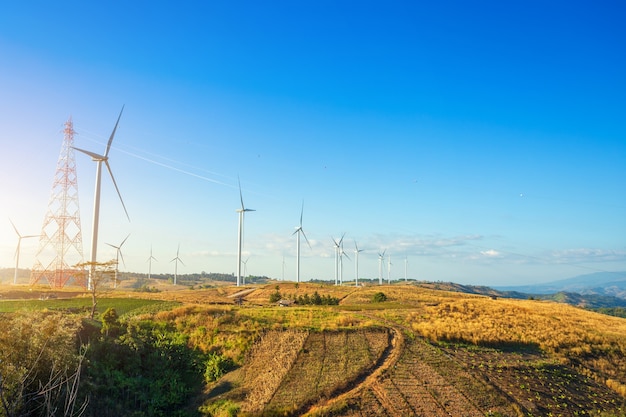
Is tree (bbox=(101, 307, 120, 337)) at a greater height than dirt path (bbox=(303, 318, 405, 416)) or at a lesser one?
greater

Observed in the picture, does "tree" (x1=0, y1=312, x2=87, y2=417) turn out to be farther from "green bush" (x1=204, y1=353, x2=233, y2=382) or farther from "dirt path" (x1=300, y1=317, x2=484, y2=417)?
"dirt path" (x1=300, y1=317, x2=484, y2=417)

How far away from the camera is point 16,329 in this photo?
31719mm

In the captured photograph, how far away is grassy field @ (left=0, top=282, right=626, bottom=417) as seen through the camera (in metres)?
36.0

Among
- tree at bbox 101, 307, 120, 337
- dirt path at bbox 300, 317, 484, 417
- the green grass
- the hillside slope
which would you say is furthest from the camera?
the green grass

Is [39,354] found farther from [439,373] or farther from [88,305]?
[439,373]

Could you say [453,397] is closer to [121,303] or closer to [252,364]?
[252,364]

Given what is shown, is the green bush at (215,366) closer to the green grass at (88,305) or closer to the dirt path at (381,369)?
the dirt path at (381,369)

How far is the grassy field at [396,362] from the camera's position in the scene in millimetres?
36031

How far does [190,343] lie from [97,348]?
900 cm

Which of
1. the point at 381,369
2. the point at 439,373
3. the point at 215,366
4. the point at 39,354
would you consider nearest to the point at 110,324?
the point at 215,366

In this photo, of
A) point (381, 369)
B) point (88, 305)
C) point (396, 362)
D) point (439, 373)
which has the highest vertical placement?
point (88, 305)

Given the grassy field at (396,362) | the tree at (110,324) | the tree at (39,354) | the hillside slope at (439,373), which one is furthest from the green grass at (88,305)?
the tree at (39,354)

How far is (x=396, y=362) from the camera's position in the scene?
140ft

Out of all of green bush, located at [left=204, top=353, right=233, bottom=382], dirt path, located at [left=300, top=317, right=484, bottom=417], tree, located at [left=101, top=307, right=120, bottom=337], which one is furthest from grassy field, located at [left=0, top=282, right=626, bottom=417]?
tree, located at [left=101, top=307, right=120, bottom=337]
